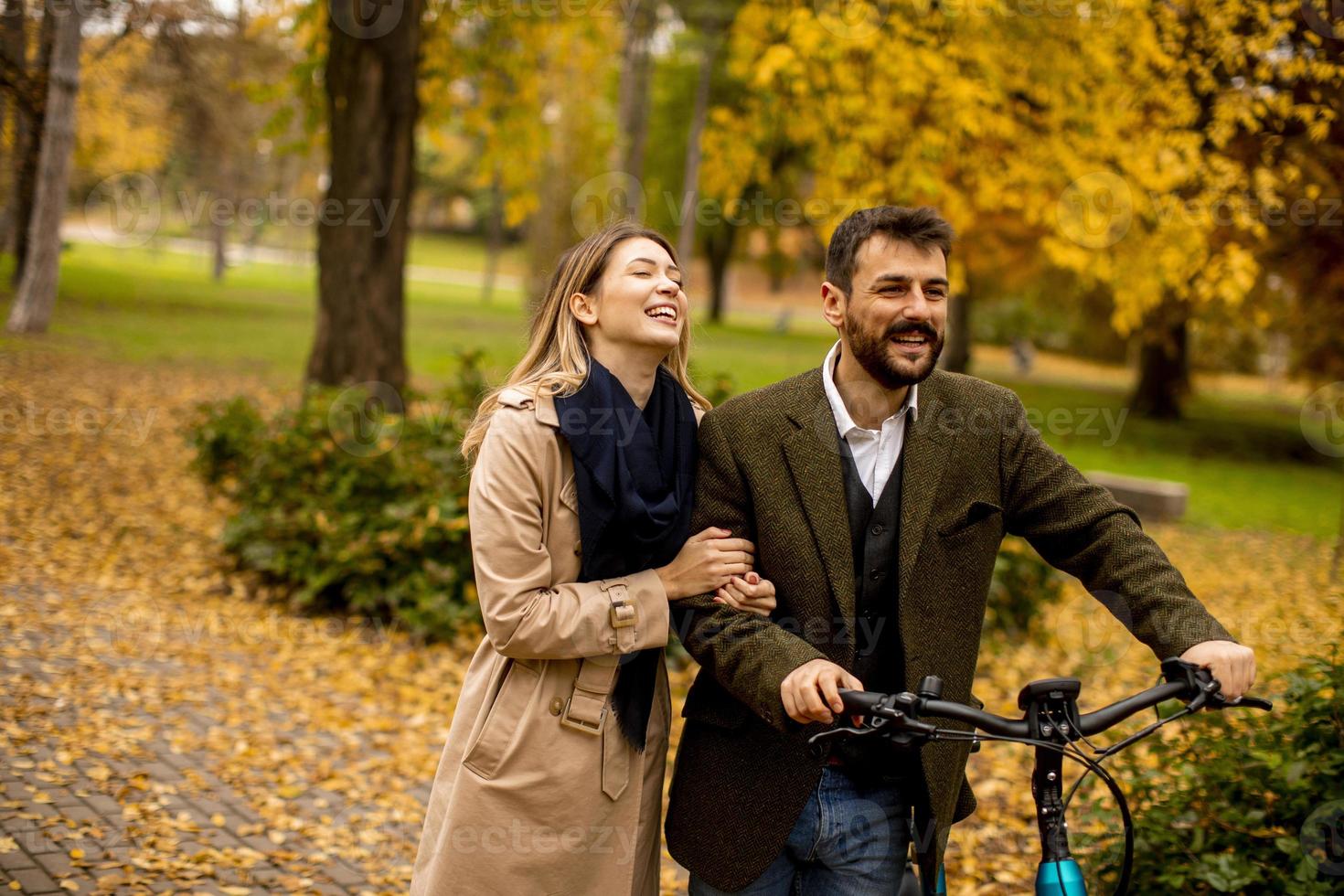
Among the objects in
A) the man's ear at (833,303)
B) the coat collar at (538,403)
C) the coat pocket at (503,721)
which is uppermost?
the man's ear at (833,303)

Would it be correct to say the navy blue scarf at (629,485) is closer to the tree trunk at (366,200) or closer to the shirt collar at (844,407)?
the shirt collar at (844,407)

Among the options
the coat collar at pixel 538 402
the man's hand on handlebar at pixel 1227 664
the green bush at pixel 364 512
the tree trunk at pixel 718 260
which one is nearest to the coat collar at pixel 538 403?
the coat collar at pixel 538 402

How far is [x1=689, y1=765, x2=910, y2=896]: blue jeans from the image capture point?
2.60m

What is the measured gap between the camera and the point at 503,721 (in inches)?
105

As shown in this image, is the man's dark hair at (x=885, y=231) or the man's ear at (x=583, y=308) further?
the man's ear at (x=583, y=308)

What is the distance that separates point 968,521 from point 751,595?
0.52 metres

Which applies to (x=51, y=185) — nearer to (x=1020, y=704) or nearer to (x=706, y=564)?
(x=706, y=564)

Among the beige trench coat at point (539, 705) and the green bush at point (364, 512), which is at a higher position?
the beige trench coat at point (539, 705)

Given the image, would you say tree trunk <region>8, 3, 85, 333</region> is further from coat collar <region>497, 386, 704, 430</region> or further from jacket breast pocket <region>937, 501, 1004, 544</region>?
jacket breast pocket <region>937, 501, 1004, 544</region>

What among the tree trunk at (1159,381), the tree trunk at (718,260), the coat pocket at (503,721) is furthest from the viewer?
the tree trunk at (718,260)

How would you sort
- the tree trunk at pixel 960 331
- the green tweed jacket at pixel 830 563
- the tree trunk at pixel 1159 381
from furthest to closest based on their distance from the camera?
the tree trunk at pixel 960 331 < the tree trunk at pixel 1159 381 < the green tweed jacket at pixel 830 563

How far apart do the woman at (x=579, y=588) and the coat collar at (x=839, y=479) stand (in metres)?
0.16

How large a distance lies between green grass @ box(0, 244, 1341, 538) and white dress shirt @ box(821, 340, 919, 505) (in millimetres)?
4271

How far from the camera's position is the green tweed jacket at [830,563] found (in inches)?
101
